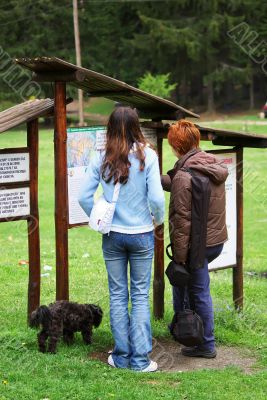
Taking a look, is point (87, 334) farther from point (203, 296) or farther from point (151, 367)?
point (203, 296)

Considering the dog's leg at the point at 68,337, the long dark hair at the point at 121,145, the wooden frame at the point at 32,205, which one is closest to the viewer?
the long dark hair at the point at 121,145

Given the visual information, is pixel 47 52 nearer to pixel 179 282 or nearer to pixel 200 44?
pixel 200 44

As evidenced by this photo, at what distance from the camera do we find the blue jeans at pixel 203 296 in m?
6.05

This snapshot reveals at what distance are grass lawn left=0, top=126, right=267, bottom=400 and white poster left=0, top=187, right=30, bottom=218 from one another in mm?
Result: 1030

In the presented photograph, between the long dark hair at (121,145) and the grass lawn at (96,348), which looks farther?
the long dark hair at (121,145)

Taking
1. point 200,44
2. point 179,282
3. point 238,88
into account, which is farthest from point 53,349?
point 238,88

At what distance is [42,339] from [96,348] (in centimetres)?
56

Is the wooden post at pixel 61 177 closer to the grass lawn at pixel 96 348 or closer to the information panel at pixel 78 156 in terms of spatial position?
the information panel at pixel 78 156

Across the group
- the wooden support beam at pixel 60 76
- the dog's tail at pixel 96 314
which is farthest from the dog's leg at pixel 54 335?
the wooden support beam at pixel 60 76

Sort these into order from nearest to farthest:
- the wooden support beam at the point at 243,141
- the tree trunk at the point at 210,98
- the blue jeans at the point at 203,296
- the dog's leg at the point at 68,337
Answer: the blue jeans at the point at 203,296
the dog's leg at the point at 68,337
the wooden support beam at the point at 243,141
the tree trunk at the point at 210,98

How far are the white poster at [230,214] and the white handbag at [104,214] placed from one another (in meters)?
2.08

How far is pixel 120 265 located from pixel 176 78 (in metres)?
52.9

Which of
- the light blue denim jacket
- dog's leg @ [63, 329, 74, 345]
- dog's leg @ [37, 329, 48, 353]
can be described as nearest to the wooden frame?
dog's leg @ [63, 329, 74, 345]

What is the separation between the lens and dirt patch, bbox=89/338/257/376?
593 centimetres
